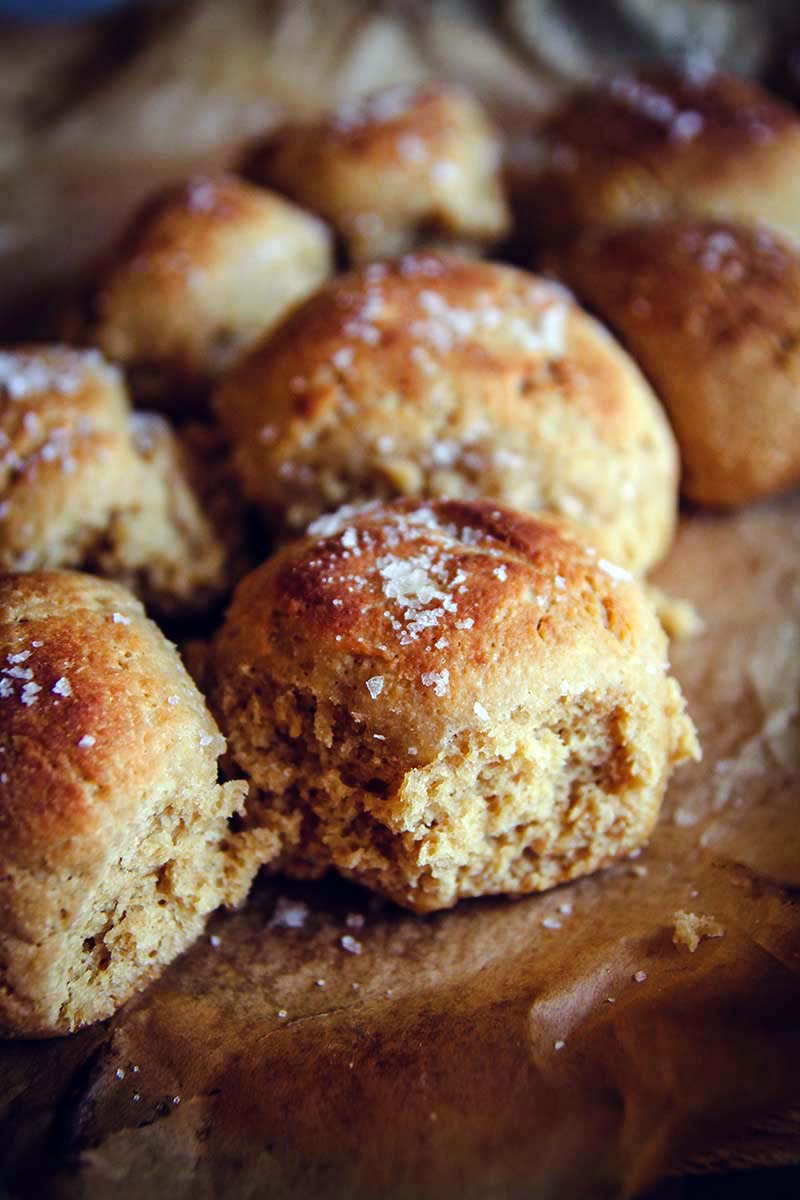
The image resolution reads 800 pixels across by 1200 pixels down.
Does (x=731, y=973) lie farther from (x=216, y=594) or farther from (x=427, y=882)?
(x=216, y=594)

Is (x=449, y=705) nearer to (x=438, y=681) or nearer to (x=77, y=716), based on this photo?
(x=438, y=681)

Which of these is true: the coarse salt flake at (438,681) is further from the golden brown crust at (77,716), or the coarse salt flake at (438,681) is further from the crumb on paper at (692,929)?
the crumb on paper at (692,929)

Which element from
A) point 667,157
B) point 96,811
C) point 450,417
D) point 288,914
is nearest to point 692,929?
point 288,914

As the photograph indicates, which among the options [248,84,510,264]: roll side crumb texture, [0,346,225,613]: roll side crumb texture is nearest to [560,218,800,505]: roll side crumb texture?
[248,84,510,264]: roll side crumb texture

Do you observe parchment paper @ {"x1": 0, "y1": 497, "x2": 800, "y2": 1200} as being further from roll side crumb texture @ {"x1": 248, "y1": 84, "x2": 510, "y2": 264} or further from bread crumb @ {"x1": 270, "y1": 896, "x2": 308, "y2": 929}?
roll side crumb texture @ {"x1": 248, "y1": 84, "x2": 510, "y2": 264}

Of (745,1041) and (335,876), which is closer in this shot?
(745,1041)

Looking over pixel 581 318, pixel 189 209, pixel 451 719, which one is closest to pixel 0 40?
pixel 189 209
